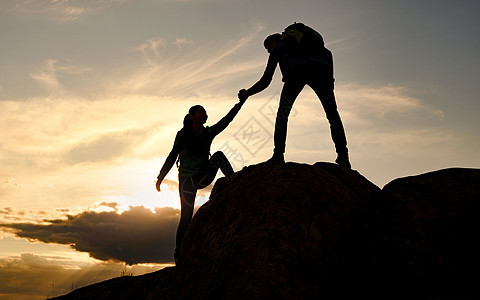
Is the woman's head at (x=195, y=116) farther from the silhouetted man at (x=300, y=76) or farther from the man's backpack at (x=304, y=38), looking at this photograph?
the man's backpack at (x=304, y=38)

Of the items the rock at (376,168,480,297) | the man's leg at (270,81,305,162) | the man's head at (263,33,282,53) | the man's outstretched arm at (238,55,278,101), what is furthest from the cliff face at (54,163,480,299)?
the man's head at (263,33,282,53)

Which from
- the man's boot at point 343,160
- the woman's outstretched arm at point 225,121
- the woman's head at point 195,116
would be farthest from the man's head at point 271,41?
the man's boot at point 343,160

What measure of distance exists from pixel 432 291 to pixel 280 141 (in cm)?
356

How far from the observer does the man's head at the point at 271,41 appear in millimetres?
8102

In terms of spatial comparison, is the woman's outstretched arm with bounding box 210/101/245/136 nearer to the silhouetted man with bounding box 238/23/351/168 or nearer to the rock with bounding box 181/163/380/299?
the silhouetted man with bounding box 238/23/351/168

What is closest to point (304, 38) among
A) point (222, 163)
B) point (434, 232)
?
point (222, 163)

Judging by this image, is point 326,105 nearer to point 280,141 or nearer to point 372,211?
point 280,141

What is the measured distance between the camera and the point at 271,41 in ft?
26.7

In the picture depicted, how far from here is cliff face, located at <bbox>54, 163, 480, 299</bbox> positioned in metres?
5.07

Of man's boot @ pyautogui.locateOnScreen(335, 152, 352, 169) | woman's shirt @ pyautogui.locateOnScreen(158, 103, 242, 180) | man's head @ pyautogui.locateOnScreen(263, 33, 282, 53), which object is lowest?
man's boot @ pyautogui.locateOnScreen(335, 152, 352, 169)

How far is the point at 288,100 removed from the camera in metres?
7.81

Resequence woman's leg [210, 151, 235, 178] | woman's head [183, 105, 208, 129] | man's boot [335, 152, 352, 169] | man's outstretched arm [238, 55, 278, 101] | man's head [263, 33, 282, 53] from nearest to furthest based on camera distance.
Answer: woman's head [183, 105, 208, 129]
woman's leg [210, 151, 235, 178]
man's outstretched arm [238, 55, 278, 101]
man's boot [335, 152, 352, 169]
man's head [263, 33, 282, 53]

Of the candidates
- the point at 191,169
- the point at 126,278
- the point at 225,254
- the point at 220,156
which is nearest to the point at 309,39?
the point at 220,156

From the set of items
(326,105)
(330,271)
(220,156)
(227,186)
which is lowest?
(330,271)
